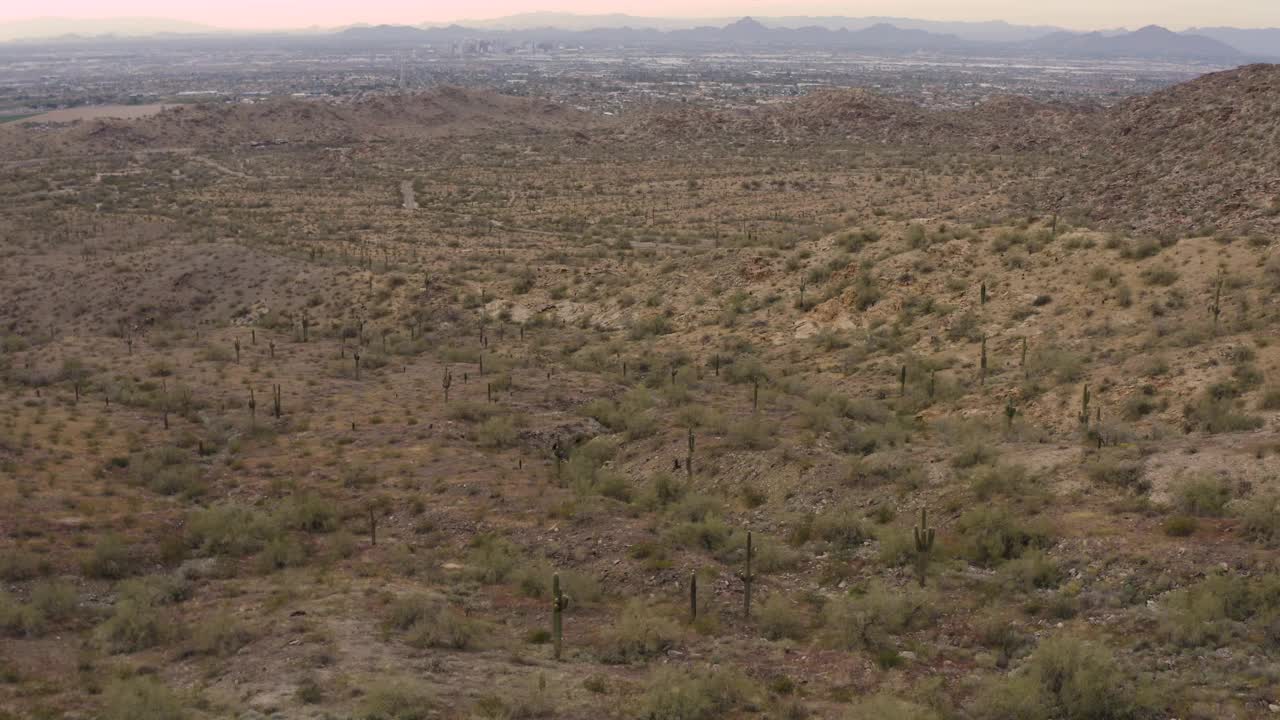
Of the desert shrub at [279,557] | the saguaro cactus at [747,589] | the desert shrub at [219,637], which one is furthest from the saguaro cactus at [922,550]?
the desert shrub at [279,557]

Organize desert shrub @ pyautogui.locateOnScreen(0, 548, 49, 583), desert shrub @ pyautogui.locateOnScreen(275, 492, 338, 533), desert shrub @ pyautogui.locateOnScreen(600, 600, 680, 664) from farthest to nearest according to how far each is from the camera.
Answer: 1. desert shrub @ pyautogui.locateOnScreen(275, 492, 338, 533)
2. desert shrub @ pyautogui.locateOnScreen(0, 548, 49, 583)
3. desert shrub @ pyautogui.locateOnScreen(600, 600, 680, 664)

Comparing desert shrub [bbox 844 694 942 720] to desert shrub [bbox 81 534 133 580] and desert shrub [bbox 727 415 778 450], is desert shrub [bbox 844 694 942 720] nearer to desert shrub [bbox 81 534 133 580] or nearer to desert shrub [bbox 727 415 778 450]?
desert shrub [bbox 727 415 778 450]

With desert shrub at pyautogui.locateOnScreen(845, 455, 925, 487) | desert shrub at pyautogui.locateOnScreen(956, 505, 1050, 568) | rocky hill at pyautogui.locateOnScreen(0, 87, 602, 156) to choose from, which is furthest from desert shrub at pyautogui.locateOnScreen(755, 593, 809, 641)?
rocky hill at pyautogui.locateOnScreen(0, 87, 602, 156)

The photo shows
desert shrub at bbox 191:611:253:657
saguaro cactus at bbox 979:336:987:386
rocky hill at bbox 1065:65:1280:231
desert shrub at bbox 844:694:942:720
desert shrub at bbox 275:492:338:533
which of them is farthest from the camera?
rocky hill at bbox 1065:65:1280:231

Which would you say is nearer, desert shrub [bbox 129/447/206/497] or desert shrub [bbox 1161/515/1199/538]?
desert shrub [bbox 1161/515/1199/538]

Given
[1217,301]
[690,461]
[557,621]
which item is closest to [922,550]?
[557,621]

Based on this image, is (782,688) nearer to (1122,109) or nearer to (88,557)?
(88,557)
